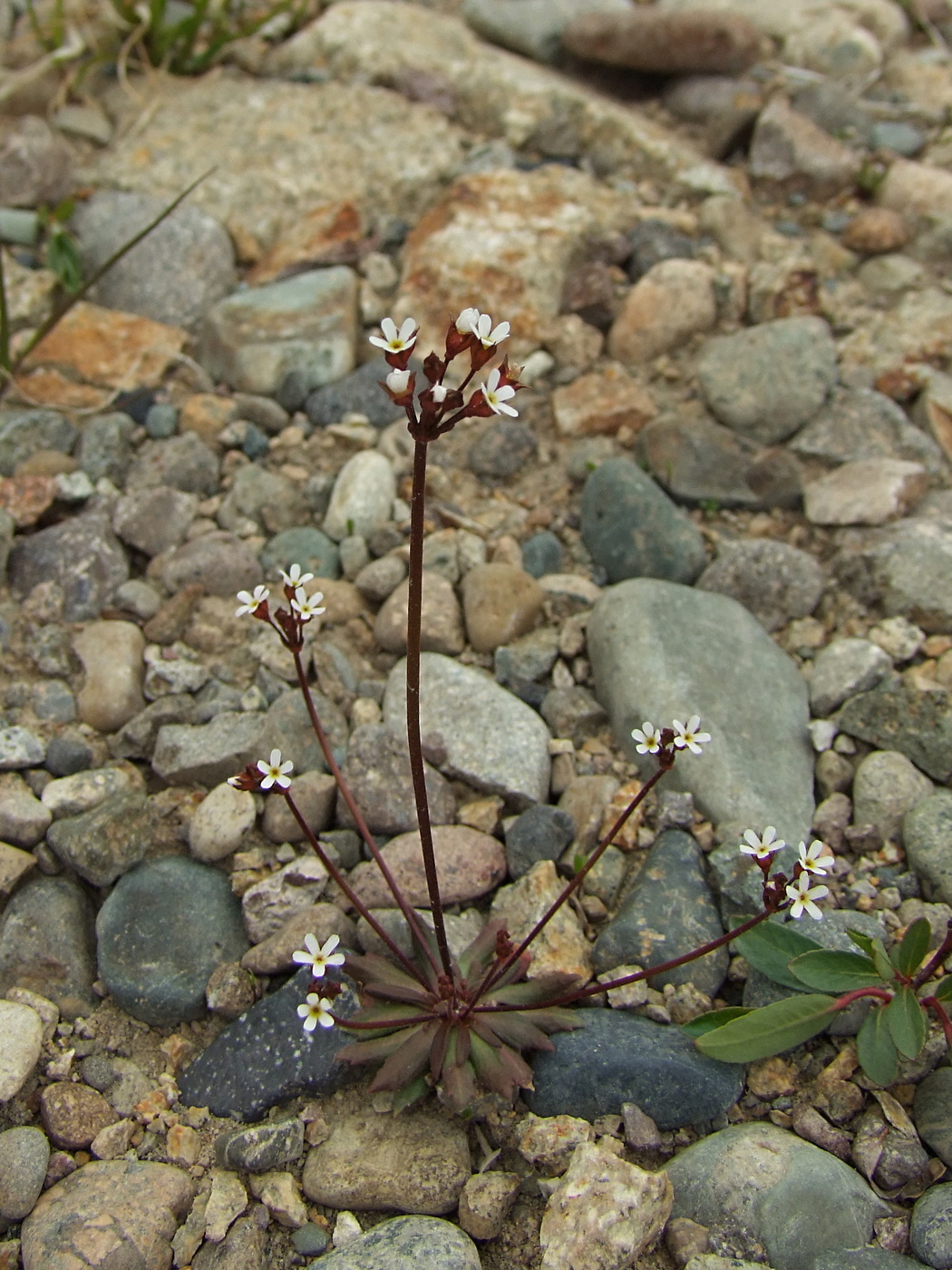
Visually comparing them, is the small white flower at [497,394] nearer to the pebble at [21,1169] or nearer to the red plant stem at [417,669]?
the red plant stem at [417,669]

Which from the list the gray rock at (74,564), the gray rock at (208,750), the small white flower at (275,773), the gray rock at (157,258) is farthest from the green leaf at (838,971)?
the gray rock at (157,258)

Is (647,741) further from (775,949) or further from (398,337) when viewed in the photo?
(398,337)

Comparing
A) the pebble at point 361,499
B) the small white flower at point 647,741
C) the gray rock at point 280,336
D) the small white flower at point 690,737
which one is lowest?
the pebble at point 361,499

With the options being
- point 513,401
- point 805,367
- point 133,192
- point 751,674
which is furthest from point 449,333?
point 133,192

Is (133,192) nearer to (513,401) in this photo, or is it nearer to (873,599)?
(513,401)

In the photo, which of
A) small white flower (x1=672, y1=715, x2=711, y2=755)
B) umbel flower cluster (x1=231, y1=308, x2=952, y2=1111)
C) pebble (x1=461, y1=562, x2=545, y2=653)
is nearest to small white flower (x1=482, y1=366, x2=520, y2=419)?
umbel flower cluster (x1=231, y1=308, x2=952, y2=1111)

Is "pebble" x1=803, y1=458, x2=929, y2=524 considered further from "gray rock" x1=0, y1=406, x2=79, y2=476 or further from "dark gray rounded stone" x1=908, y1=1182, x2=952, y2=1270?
"gray rock" x1=0, y1=406, x2=79, y2=476

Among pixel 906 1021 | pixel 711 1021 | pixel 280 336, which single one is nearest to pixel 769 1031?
pixel 711 1021
